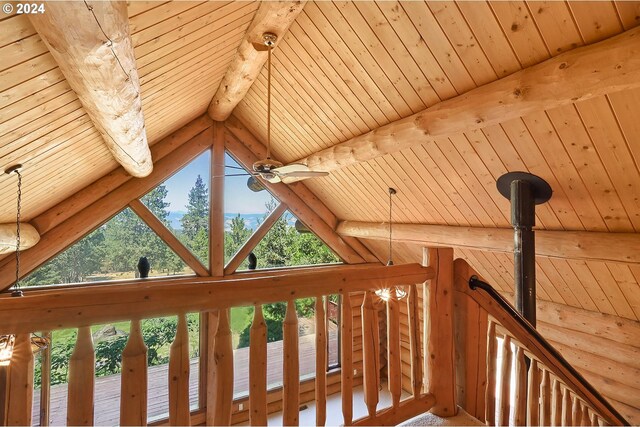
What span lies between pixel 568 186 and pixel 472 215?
3.89 feet

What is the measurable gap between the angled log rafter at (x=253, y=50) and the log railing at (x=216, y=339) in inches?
87.7

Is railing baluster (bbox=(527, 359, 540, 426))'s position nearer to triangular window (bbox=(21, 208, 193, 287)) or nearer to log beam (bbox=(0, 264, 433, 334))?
log beam (bbox=(0, 264, 433, 334))

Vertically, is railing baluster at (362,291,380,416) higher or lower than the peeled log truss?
lower

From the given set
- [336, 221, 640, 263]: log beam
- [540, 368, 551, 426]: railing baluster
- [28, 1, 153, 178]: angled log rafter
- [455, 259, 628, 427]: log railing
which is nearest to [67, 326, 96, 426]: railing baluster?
[28, 1, 153, 178]: angled log rafter

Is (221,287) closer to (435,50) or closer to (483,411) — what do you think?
(483,411)

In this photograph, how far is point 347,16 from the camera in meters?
2.75

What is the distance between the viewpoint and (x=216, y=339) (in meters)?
1.25

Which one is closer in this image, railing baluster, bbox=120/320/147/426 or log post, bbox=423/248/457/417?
railing baluster, bbox=120/320/147/426

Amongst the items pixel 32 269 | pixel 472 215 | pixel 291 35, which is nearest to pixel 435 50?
pixel 291 35

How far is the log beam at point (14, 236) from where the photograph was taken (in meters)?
3.76

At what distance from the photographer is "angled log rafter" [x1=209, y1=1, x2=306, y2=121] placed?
2693 millimetres

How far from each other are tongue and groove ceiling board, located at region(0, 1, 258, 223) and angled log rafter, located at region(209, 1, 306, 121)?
0.09 metres

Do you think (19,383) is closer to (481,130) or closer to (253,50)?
(253,50)

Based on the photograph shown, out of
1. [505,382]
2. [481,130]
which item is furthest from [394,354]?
[481,130]
